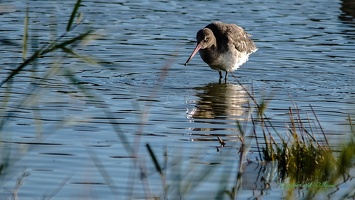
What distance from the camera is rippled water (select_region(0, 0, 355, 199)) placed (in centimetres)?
905

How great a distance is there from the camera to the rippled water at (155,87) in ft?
29.7

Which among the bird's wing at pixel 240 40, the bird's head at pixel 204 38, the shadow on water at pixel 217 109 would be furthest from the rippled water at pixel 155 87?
the bird's head at pixel 204 38

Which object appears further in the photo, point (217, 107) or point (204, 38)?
point (204, 38)

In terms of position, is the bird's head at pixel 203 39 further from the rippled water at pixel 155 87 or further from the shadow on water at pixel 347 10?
the shadow on water at pixel 347 10

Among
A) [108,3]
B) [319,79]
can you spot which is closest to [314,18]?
[108,3]

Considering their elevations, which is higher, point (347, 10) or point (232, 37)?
point (232, 37)

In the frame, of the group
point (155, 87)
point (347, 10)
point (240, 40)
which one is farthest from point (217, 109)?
point (347, 10)

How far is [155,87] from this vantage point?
A: 45.4ft

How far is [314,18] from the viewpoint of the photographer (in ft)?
66.9

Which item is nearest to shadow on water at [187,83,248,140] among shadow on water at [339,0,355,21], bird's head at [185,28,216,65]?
bird's head at [185,28,216,65]

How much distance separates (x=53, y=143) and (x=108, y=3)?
11.2 meters

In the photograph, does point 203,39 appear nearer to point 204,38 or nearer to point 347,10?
point 204,38

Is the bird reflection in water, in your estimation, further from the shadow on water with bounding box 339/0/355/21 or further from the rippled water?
the shadow on water with bounding box 339/0/355/21

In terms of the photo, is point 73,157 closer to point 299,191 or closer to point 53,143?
point 53,143
